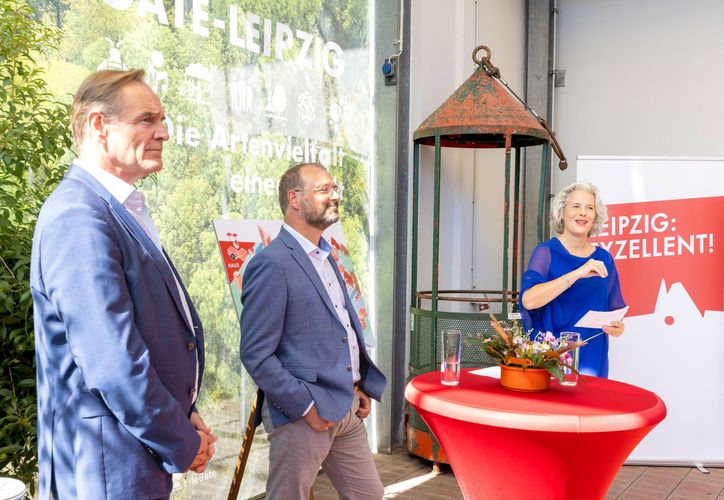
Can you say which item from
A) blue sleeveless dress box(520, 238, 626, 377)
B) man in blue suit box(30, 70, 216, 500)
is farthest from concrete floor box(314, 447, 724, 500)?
man in blue suit box(30, 70, 216, 500)

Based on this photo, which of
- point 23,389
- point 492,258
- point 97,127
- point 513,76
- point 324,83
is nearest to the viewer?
point 97,127

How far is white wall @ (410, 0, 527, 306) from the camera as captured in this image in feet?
15.9

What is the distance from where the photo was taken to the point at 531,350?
2477 millimetres

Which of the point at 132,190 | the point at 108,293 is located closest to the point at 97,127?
the point at 132,190

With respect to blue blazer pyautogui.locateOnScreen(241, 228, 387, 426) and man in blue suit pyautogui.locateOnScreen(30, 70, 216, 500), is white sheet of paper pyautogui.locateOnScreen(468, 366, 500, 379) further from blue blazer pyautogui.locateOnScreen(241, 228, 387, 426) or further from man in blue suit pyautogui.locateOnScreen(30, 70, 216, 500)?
man in blue suit pyautogui.locateOnScreen(30, 70, 216, 500)

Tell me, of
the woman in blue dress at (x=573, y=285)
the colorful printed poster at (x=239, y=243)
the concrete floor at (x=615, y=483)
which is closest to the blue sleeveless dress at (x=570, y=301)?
the woman in blue dress at (x=573, y=285)

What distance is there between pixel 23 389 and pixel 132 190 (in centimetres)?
83

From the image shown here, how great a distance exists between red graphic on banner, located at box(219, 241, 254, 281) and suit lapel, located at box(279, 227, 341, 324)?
55 centimetres

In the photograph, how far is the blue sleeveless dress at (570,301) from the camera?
3146 mm

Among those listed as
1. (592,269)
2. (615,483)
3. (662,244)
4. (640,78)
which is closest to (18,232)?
(592,269)

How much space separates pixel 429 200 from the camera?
494 cm

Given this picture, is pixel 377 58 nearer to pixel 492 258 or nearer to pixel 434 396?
pixel 492 258

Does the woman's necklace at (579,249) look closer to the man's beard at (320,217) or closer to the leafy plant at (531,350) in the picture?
the leafy plant at (531,350)

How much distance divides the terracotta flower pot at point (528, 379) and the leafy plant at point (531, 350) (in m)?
0.02
